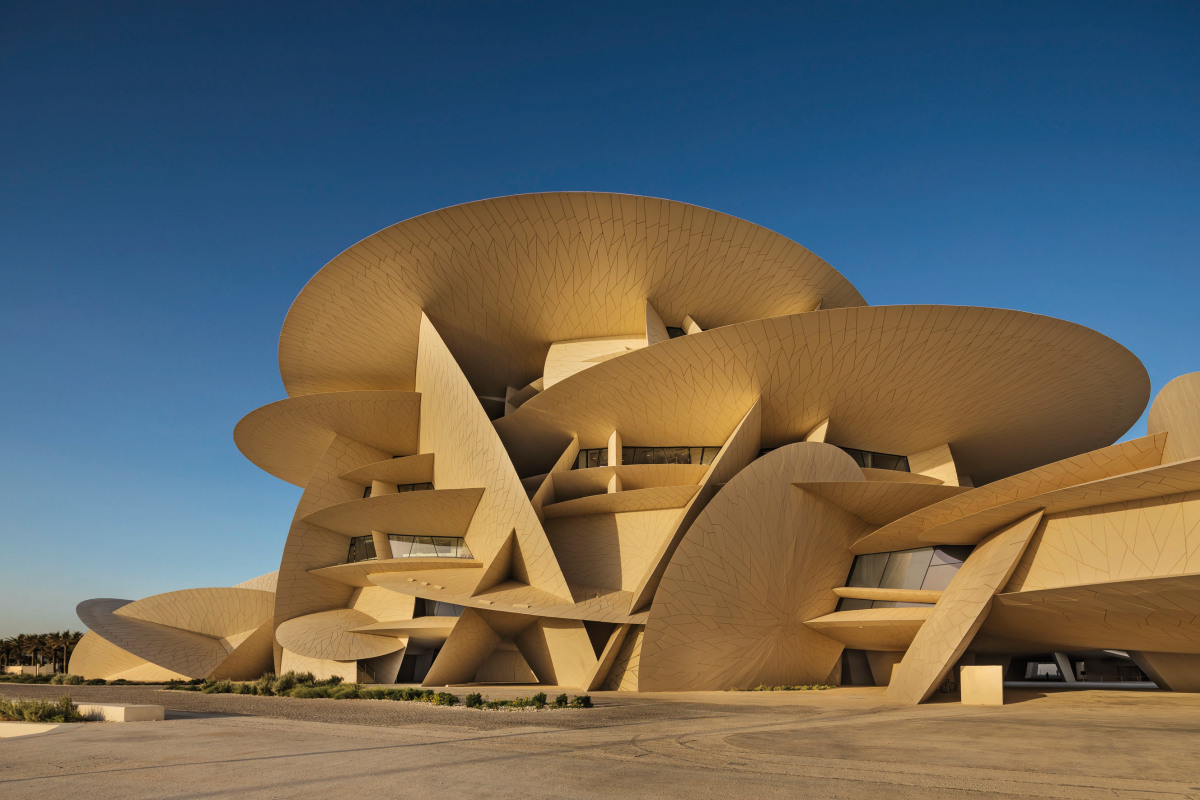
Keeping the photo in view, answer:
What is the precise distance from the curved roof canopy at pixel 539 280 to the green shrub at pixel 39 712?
55.9 feet

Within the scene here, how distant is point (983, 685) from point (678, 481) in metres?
12.3

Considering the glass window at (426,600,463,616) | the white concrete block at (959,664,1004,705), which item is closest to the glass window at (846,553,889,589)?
the white concrete block at (959,664,1004,705)

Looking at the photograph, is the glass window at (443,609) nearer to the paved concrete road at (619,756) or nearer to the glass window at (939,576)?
the paved concrete road at (619,756)

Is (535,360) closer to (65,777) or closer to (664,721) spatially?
(664,721)

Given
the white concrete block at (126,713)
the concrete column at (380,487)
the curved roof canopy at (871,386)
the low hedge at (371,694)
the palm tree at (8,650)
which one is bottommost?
the palm tree at (8,650)

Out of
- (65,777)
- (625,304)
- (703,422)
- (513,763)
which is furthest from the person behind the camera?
(625,304)

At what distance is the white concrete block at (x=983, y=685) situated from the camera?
50.1 feet

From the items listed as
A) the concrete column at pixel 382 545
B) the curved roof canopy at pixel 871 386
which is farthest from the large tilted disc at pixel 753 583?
the concrete column at pixel 382 545

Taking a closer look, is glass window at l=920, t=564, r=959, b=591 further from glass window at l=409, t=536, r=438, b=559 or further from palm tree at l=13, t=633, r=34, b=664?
palm tree at l=13, t=633, r=34, b=664

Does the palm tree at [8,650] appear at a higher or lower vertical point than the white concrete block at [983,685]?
lower

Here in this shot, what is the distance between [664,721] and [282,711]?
25.5 feet

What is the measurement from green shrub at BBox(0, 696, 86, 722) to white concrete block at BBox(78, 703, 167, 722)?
0.98 ft

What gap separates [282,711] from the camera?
14023 millimetres

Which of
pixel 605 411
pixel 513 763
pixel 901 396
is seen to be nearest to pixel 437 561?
pixel 605 411
